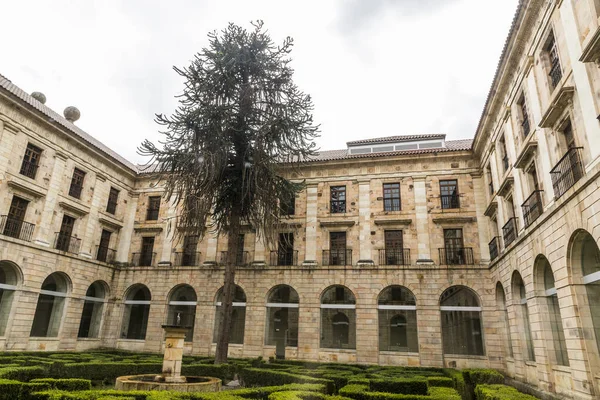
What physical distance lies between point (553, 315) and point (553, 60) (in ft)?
25.6

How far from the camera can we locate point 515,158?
1501 cm

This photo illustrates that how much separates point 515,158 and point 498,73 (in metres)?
3.47

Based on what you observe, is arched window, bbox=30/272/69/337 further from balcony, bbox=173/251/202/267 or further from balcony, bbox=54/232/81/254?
balcony, bbox=173/251/202/267

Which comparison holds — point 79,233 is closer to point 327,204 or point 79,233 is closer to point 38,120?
point 38,120

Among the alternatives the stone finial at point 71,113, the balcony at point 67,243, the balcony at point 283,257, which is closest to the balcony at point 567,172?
the balcony at point 283,257

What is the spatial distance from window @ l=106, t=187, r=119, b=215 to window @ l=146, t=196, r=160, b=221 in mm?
1952

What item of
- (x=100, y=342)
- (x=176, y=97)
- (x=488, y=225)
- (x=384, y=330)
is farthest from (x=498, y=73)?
(x=100, y=342)

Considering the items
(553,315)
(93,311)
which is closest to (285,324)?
(93,311)

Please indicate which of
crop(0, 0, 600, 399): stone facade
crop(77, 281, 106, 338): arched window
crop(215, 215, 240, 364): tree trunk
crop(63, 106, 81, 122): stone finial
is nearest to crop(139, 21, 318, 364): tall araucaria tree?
crop(215, 215, 240, 364): tree trunk

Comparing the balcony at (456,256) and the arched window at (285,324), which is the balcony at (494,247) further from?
the arched window at (285,324)

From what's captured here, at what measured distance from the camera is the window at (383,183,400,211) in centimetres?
2209

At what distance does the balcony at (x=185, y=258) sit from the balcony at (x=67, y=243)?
5259 millimetres

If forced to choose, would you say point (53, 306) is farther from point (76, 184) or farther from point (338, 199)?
point (338, 199)

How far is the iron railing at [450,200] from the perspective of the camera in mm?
21359
